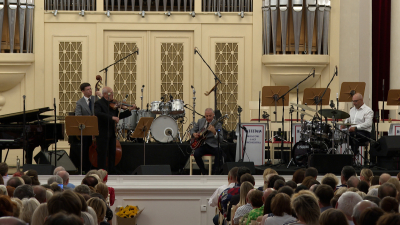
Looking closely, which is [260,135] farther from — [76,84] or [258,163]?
[76,84]

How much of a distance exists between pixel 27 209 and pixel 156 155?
595 cm

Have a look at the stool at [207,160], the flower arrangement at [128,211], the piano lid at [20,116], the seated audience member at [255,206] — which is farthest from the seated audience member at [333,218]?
the piano lid at [20,116]

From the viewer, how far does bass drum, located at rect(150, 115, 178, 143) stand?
31.7 ft

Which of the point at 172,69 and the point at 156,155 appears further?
the point at 172,69

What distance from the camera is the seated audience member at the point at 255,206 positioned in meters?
4.15

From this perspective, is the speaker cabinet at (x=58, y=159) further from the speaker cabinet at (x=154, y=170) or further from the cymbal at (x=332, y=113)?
the cymbal at (x=332, y=113)

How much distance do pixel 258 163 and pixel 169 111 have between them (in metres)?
2.03

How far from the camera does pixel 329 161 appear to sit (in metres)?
8.00

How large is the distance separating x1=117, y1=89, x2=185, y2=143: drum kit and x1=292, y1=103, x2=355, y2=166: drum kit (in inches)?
87.5

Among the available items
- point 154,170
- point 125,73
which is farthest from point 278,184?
point 125,73

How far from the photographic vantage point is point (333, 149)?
27.8 ft

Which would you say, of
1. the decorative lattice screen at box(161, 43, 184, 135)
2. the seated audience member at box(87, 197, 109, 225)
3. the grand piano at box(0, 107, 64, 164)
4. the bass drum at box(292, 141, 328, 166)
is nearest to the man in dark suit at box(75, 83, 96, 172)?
the grand piano at box(0, 107, 64, 164)

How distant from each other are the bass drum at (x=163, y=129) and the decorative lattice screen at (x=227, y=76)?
2.22 meters

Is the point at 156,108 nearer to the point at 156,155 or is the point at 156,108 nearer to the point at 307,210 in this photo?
the point at 156,155
